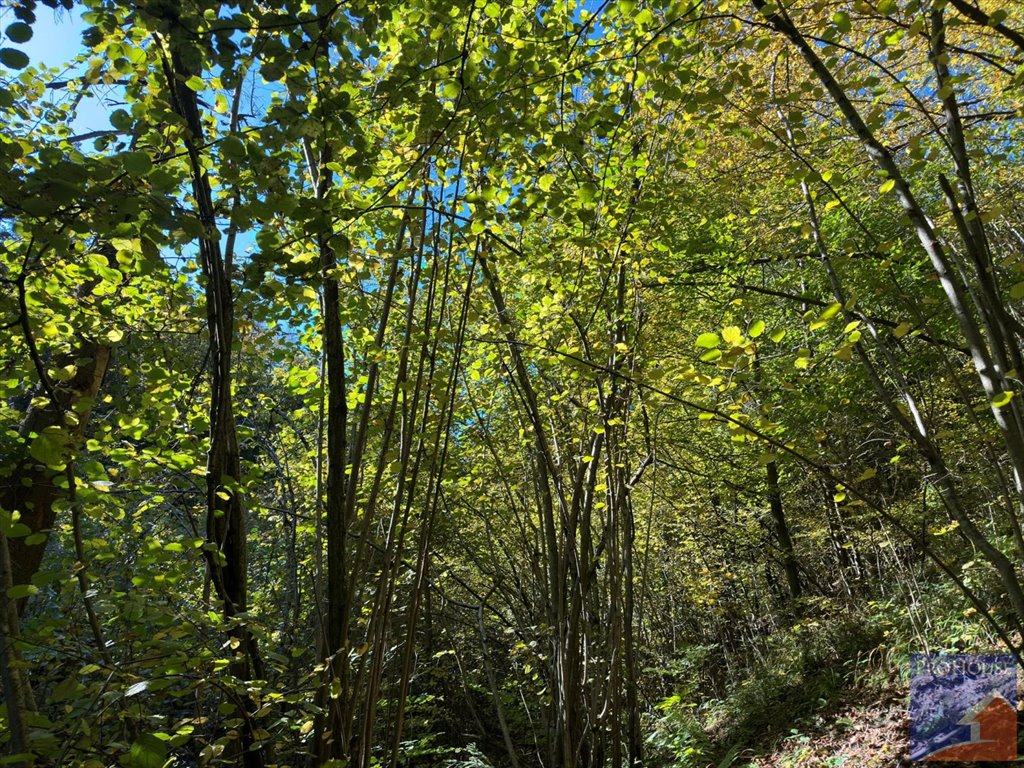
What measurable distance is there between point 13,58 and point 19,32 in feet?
0.14

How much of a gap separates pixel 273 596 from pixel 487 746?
7.50 ft

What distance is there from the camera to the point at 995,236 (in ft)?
16.6

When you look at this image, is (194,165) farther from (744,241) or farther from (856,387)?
(856,387)

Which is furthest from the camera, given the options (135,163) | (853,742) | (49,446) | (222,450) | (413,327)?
(853,742)

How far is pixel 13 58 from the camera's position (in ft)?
3.34

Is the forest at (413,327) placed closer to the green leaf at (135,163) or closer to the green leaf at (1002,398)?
the green leaf at (135,163)

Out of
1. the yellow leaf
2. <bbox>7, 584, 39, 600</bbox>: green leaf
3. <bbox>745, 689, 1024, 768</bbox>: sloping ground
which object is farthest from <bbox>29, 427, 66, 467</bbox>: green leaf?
<bbox>745, 689, 1024, 768</bbox>: sloping ground

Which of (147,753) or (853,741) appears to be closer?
(147,753)

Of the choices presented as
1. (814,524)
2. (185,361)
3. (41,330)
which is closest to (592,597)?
(185,361)

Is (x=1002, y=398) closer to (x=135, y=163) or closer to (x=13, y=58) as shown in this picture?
(x=135, y=163)
